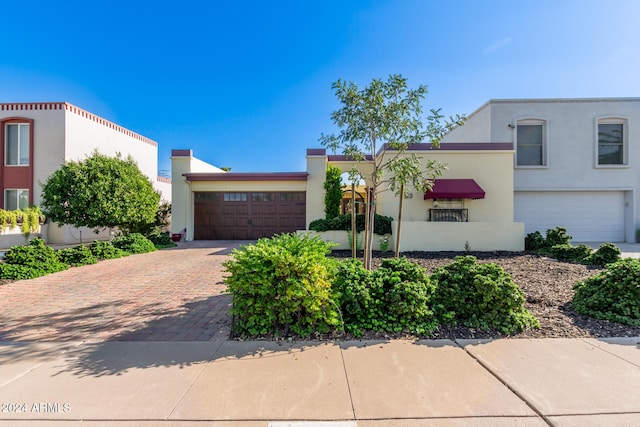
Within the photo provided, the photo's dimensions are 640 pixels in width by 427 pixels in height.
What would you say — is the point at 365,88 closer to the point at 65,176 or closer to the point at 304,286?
the point at 304,286

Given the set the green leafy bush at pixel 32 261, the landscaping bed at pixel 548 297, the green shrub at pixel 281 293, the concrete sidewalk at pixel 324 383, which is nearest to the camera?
the concrete sidewalk at pixel 324 383

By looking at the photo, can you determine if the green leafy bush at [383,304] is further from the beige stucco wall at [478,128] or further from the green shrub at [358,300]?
the beige stucco wall at [478,128]

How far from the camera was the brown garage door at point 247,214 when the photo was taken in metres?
14.9

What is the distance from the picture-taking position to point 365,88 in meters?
4.88

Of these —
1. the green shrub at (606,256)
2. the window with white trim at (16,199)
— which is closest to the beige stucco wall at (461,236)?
the green shrub at (606,256)

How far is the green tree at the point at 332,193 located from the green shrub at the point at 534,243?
23.6ft

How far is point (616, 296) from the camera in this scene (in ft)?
14.4

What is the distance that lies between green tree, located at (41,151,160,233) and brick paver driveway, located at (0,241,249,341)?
313 centimetres

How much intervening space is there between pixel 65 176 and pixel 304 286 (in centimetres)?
1146

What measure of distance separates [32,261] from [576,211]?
19775 mm

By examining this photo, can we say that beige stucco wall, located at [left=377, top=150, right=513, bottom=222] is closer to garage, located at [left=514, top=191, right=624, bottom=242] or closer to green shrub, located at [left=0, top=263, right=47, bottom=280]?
garage, located at [left=514, top=191, right=624, bottom=242]

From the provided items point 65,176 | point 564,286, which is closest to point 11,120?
point 65,176

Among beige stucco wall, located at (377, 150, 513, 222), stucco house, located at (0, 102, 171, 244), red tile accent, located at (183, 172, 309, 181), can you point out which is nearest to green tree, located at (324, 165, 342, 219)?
red tile accent, located at (183, 172, 309, 181)

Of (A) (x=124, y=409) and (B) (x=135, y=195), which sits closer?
(A) (x=124, y=409)
